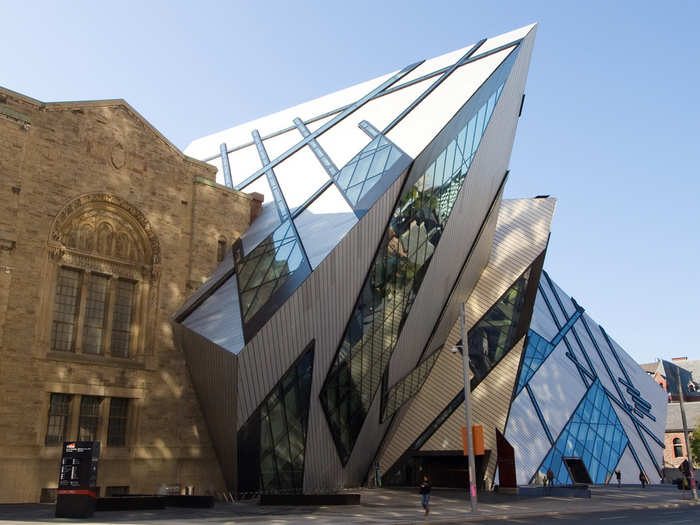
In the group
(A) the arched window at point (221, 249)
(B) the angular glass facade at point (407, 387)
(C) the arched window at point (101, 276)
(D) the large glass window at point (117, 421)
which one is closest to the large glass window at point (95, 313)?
(C) the arched window at point (101, 276)

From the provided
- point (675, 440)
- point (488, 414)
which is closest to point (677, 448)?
point (675, 440)

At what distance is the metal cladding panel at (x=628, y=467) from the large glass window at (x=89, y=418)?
1347 inches

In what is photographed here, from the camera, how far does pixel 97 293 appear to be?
28000 millimetres

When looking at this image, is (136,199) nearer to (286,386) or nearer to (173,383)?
(173,383)

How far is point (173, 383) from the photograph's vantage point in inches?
1132

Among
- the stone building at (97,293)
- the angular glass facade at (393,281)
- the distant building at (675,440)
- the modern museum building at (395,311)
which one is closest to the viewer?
the stone building at (97,293)

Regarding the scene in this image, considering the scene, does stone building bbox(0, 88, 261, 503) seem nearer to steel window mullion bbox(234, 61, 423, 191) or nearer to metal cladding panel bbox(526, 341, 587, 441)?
steel window mullion bbox(234, 61, 423, 191)

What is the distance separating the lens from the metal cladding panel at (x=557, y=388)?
39.1 meters

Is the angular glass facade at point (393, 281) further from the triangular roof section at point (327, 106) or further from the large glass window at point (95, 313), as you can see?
the large glass window at point (95, 313)

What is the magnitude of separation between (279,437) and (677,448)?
268 feet

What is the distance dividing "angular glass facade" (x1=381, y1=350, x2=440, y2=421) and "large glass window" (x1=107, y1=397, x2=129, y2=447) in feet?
41.0

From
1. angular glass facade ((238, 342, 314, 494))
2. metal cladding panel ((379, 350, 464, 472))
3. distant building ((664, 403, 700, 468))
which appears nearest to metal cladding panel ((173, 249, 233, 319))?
angular glass facade ((238, 342, 314, 494))

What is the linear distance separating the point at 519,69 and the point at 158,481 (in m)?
29.2

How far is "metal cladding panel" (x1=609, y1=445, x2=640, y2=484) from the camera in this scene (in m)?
43.9
